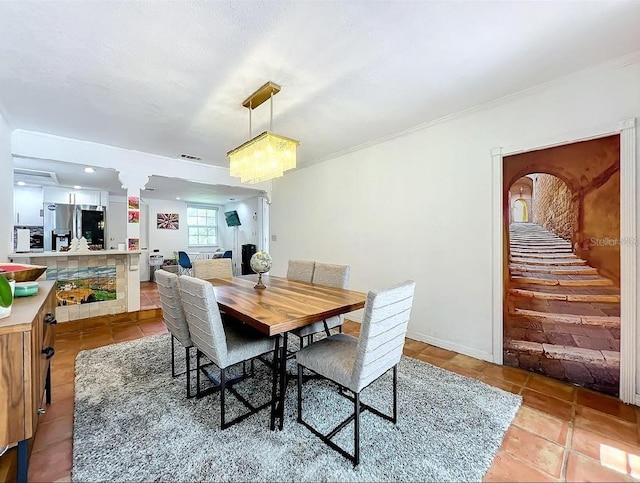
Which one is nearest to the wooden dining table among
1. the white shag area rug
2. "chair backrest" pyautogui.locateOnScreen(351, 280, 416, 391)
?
the white shag area rug

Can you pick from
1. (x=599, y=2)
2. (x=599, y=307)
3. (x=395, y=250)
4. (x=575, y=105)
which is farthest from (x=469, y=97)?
(x=599, y=307)

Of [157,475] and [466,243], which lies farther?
[466,243]

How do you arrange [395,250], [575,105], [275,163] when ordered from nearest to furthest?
[575,105]
[275,163]
[395,250]

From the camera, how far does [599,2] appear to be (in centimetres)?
150

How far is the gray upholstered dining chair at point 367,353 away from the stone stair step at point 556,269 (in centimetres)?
151

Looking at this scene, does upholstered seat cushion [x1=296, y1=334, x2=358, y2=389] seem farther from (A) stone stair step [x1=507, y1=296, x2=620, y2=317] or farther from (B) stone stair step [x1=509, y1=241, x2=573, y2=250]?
(B) stone stair step [x1=509, y1=241, x2=573, y2=250]

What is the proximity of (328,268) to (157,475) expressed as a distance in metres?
1.90

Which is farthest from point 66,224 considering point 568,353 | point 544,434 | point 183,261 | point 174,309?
point 568,353

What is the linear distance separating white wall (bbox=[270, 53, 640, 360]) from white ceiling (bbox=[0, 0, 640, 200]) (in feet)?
0.62

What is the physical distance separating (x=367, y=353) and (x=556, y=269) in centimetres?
199

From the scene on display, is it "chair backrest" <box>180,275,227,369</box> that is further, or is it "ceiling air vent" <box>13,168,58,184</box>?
"ceiling air vent" <box>13,168,58,184</box>

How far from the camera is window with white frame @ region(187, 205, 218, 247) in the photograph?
8031 millimetres

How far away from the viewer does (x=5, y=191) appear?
9.57ft

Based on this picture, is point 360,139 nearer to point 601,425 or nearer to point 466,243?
point 466,243
